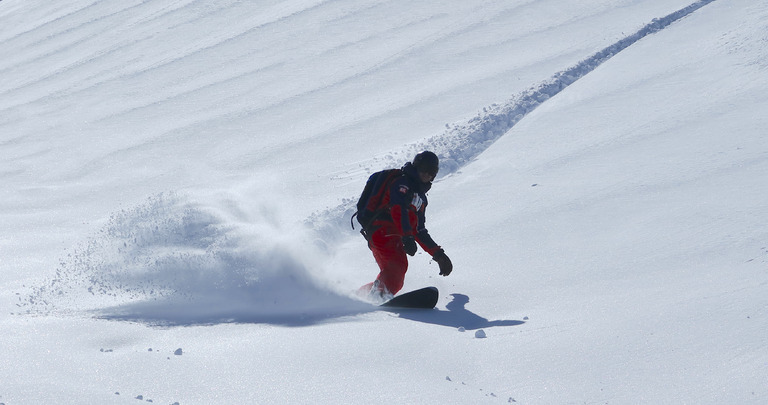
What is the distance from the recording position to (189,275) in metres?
4.60

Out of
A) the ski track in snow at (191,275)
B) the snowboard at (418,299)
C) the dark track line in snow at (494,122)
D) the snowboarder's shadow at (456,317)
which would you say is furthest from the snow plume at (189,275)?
the dark track line in snow at (494,122)

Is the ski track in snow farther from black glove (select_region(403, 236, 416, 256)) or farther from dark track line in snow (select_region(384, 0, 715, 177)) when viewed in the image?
dark track line in snow (select_region(384, 0, 715, 177))

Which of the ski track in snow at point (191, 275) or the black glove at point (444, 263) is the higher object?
the ski track in snow at point (191, 275)

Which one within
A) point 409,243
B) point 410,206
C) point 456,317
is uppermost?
point 410,206

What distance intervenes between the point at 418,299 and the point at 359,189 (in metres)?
2.36

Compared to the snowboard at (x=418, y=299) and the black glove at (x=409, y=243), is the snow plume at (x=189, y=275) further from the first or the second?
the black glove at (x=409, y=243)

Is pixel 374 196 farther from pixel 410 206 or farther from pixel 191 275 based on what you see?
pixel 191 275

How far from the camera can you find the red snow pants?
15.3 feet

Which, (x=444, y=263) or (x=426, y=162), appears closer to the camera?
(x=444, y=263)

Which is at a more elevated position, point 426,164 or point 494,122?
point 426,164

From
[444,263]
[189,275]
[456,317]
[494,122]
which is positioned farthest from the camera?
[494,122]

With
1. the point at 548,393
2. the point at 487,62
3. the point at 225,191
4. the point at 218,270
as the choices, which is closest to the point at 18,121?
the point at 225,191

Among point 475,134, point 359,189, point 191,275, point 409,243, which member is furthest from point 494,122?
point 191,275

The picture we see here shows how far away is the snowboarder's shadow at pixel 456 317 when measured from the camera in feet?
12.9
